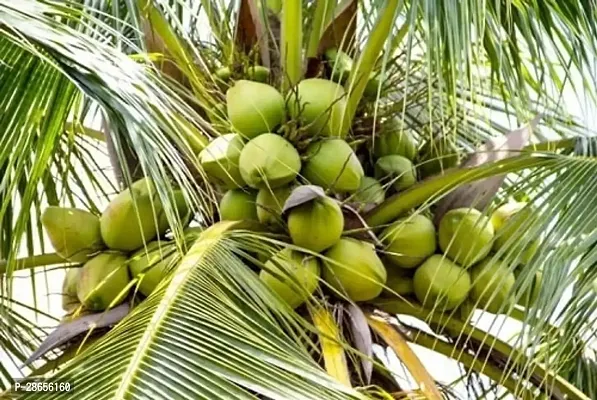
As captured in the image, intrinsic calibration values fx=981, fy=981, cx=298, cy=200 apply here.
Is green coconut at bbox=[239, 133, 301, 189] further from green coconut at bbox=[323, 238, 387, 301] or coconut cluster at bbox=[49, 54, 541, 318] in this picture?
green coconut at bbox=[323, 238, 387, 301]

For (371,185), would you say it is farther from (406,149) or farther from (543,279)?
(543,279)

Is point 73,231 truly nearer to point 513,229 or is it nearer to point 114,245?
point 114,245

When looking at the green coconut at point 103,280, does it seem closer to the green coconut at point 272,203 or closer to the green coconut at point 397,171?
the green coconut at point 272,203

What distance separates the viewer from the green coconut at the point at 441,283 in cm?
167

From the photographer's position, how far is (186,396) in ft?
3.60

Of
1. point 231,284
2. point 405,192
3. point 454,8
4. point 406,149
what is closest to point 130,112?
point 231,284

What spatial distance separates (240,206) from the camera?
67.3 inches

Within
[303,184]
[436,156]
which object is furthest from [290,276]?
[436,156]

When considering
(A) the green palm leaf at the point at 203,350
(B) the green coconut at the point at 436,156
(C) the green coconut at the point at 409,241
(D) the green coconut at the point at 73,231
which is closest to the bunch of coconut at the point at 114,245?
(D) the green coconut at the point at 73,231

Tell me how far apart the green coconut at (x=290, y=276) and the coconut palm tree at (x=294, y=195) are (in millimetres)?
12

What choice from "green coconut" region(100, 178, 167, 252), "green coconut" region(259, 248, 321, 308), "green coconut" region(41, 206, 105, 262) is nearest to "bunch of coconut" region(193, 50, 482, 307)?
"green coconut" region(259, 248, 321, 308)

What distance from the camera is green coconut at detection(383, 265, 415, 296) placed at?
1.75m

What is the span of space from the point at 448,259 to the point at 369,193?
0.18 metres

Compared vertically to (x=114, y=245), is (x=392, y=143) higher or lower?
higher
